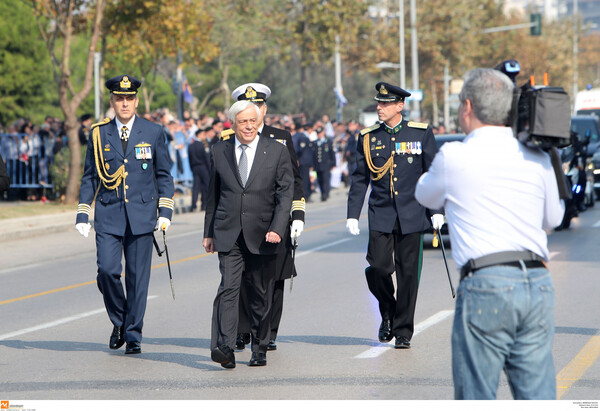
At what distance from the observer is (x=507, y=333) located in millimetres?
4258

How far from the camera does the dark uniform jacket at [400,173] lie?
27.2ft

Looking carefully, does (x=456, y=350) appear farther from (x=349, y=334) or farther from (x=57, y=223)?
(x=57, y=223)

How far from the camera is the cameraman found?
4.26 meters

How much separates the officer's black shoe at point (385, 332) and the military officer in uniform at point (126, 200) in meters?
1.79

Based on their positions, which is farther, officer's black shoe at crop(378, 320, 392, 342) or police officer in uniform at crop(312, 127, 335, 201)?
police officer in uniform at crop(312, 127, 335, 201)

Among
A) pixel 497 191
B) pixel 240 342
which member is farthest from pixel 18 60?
pixel 497 191

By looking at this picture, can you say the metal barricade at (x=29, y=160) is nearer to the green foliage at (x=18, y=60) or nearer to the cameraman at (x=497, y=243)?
the green foliage at (x=18, y=60)

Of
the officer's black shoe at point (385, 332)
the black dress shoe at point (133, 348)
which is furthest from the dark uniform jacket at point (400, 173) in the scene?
the black dress shoe at point (133, 348)

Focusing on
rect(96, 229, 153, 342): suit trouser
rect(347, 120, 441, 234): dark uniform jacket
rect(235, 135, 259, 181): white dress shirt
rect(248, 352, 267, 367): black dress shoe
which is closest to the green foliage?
rect(96, 229, 153, 342): suit trouser

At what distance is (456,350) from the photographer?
14.3ft

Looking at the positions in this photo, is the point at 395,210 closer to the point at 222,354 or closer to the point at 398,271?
the point at 398,271

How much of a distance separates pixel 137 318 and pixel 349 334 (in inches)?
71.0

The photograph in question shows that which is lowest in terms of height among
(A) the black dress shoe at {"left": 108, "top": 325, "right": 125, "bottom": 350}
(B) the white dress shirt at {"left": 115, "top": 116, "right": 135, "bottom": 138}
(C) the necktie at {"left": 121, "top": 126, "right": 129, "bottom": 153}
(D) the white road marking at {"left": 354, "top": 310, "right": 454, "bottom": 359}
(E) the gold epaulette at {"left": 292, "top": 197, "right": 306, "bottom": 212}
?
(D) the white road marking at {"left": 354, "top": 310, "right": 454, "bottom": 359}

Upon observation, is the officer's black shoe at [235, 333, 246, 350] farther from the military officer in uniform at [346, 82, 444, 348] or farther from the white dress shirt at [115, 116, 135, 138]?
the white dress shirt at [115, 116, 135, 138]
